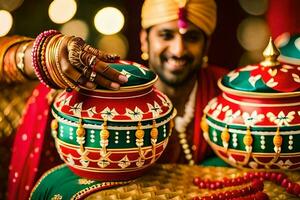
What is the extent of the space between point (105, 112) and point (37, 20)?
346mm

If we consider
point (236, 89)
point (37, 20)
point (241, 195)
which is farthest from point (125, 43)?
point (241, 195)

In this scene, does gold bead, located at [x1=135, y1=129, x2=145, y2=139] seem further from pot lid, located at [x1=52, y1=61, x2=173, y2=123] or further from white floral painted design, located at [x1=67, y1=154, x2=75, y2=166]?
white floral painted design, located at [x1=67, y1=154, x2=75, y2=166]

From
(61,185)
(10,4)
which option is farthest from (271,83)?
(10,4)

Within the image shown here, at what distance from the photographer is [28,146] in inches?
45.5

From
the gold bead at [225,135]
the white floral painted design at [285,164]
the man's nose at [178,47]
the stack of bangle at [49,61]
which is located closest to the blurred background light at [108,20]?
the man's nose at [178,47]

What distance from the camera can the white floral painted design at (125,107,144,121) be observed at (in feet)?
3.17

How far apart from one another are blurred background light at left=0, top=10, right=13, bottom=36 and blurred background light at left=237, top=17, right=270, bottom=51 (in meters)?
0.53

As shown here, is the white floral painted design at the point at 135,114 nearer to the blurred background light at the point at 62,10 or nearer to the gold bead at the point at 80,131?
the gold bead at the point at 80,131

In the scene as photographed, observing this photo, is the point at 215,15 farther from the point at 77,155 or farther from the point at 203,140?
the point at 77,155

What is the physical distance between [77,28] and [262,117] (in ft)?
1.50

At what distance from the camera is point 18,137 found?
1.18 m

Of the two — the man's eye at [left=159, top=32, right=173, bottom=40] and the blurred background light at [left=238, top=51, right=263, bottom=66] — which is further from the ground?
the man's eye at [left=159, top=32, right=173, bottom=40]

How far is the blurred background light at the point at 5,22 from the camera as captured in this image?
1.18m

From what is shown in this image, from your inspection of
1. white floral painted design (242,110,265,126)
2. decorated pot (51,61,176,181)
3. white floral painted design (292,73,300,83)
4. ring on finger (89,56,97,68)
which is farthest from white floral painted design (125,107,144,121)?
white floral painted design (292,73,300,83)
